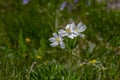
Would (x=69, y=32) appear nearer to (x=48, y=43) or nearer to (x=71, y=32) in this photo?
(x=71, y=32)

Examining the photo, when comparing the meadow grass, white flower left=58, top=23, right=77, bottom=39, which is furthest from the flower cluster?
the meadow grass

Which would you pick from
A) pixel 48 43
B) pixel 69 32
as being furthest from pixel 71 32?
pixel 48 43

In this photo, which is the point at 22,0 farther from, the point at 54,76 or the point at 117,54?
the point at 54,76

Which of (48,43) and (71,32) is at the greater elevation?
(48,43)

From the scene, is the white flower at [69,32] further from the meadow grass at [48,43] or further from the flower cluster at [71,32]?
the meadow grass at [48,43]

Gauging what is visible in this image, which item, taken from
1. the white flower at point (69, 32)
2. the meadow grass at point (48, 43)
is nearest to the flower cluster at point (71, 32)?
the white flower at point (69, 32)

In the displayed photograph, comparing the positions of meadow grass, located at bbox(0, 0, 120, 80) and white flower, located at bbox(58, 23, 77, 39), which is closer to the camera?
white flower, located at bbox(58, 23, 77, 39)

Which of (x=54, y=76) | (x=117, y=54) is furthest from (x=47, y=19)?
(x=54, y=76)

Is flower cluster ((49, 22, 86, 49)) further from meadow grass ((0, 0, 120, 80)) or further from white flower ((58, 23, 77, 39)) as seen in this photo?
meadow grass ((0, 0, 120, 80))
